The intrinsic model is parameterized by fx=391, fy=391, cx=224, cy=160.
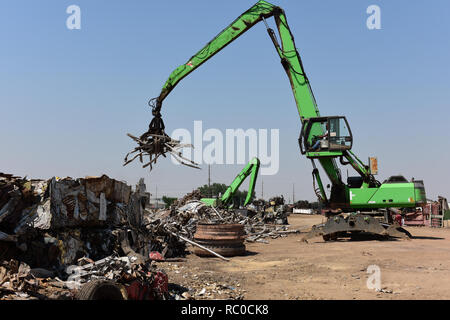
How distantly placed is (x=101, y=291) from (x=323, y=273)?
5.39 metres

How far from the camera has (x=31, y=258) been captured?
619 cm

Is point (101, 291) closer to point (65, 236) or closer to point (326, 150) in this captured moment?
point (65, 236)

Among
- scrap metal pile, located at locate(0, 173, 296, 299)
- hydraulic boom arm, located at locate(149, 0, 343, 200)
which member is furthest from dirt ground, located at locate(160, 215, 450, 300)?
hydraulic boom arm, located at locate(149, 0, 343, 200)

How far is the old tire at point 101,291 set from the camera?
15.4ft

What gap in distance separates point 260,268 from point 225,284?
7.46 ft

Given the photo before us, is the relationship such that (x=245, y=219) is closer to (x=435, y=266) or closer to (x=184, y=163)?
(x=184, y=163)

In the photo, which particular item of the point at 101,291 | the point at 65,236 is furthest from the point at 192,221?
the point at 101,291

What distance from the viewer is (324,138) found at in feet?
48.6

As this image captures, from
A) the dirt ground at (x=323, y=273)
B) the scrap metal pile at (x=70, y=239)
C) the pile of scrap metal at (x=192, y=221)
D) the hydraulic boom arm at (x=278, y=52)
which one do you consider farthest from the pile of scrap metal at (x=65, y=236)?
the hydraulic boom arm at (x=278, y=52)

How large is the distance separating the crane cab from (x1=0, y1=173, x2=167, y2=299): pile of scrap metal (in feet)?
26.3

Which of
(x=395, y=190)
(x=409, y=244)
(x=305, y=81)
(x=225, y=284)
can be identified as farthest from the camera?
(x=305, y=81)

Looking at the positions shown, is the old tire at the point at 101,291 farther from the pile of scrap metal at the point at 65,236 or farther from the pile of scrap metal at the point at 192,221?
the pile of scrap metal at the point at 192,221

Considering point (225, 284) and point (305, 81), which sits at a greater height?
point (305, 81)
